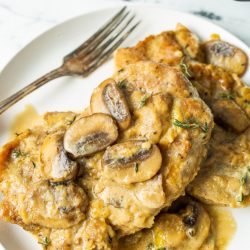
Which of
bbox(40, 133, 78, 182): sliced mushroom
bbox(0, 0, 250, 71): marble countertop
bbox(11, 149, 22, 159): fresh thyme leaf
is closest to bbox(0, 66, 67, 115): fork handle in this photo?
bbox(11, 149, 22, 159): fresh thyme leaf

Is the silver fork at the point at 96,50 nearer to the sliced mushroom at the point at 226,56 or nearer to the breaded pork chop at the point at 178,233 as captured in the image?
the sliced mushroom at the point at 226,56

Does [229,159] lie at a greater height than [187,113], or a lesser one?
lesser

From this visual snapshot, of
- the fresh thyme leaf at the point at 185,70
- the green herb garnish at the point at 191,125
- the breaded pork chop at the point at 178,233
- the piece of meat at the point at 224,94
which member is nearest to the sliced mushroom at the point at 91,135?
the green herb garnish at the point at 191,125

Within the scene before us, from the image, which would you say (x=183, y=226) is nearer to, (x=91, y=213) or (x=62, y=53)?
(x=91, y=213)

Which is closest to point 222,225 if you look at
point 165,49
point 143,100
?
point 143,100

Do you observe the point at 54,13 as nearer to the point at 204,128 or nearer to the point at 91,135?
the point at 91,135

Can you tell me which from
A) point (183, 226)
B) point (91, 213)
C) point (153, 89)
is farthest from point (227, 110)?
point (91, 213)
